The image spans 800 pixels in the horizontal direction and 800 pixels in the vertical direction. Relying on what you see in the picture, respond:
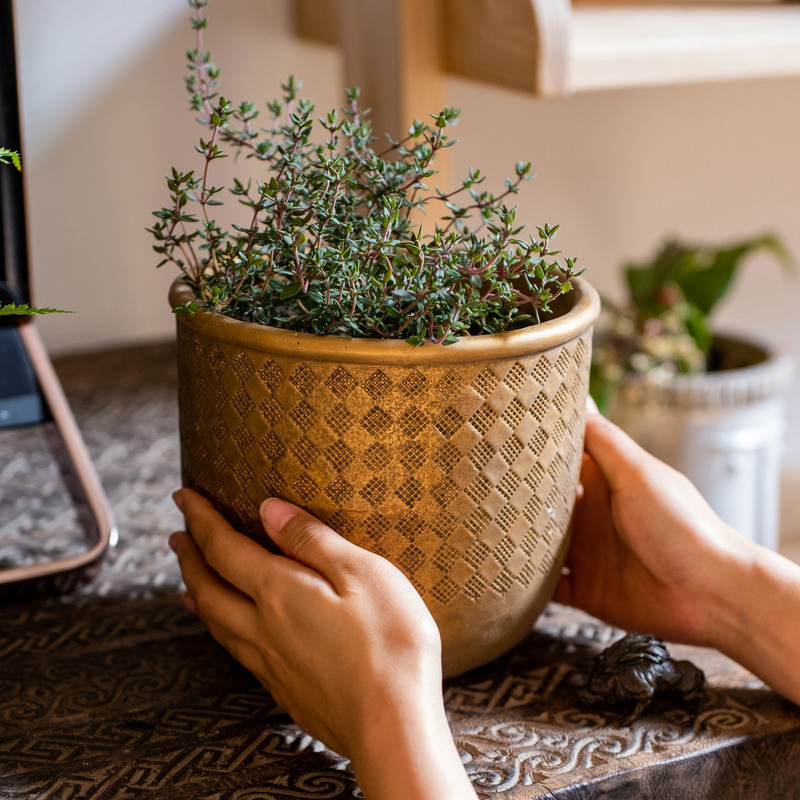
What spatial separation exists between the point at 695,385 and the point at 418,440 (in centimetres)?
113

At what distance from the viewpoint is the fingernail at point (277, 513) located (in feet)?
1.70

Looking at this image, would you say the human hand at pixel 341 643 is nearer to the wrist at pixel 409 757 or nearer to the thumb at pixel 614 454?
the wrist at pixel 409 757

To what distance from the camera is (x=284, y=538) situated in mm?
514

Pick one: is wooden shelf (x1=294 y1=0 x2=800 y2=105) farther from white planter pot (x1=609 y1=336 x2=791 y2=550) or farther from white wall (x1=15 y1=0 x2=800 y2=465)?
white planter pot (x1=609 y1=336 x2=791 y2=550)

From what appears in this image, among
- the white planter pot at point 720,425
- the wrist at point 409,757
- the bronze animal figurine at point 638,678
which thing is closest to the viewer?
the wrist at point 409,757

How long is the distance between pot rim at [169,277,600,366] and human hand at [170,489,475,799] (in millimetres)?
88

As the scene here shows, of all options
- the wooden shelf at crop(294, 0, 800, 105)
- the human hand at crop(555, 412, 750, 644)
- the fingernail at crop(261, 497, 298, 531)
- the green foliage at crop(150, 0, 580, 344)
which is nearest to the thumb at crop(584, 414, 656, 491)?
the human hand at crop(555, 412, 750, 644)

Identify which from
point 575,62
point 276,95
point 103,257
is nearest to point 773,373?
point 575,62

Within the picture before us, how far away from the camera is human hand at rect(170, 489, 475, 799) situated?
17.6 inches

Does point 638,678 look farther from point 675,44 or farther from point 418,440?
point 675,44

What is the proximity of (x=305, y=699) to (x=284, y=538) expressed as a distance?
83mm

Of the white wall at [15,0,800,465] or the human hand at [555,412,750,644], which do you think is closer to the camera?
the human hand at [555,412,750,644]

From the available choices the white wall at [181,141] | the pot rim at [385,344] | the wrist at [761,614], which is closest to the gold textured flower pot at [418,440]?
the pot rim at [385,344]

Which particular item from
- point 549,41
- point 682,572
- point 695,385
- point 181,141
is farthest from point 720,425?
point 682,572
